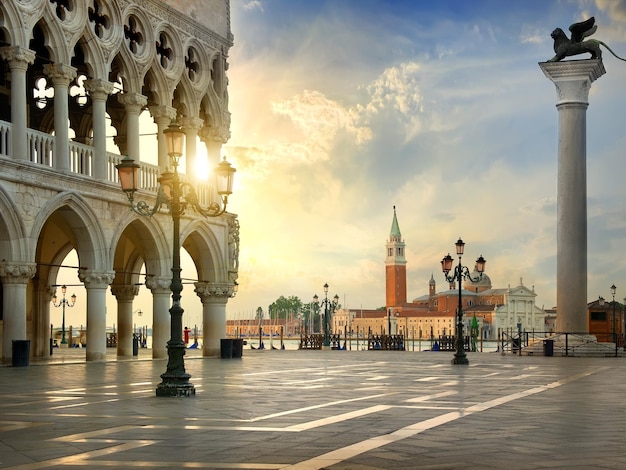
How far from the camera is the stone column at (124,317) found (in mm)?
36188

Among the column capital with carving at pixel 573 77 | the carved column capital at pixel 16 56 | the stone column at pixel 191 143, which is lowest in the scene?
the stone column at pixel 191 143

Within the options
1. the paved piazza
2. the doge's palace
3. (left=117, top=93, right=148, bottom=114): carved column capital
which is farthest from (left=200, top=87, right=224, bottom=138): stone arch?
the paved piazza

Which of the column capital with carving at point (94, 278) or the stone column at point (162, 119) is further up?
the stone column at point (162, 119)

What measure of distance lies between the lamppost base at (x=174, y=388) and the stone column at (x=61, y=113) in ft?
43.5

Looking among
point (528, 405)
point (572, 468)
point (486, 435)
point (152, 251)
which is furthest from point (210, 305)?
point (572, 468)

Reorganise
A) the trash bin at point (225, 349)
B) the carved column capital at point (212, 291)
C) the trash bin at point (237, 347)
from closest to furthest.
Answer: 1. the trash bin at point (225, 349)
2. the trash bin at point (237, 347)
3. the carved column capital at point (212, 291)

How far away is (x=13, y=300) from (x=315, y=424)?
54.8ft

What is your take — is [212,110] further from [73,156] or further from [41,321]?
[41,321]

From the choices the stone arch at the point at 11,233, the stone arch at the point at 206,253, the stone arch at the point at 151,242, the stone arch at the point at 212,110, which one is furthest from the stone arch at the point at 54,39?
the stone arch at the point at 206,253

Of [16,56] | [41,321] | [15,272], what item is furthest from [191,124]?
[15,272]

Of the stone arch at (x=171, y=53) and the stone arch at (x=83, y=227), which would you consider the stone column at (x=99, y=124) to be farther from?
the stone arch at (x=171, y=53)

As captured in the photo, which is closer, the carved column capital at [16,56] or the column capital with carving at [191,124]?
the carved column capital at [16,56]

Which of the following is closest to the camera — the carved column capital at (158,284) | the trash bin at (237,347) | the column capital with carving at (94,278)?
the column capital with carving at (94,278)

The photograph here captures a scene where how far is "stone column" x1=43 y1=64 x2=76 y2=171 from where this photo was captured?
1129 inches
